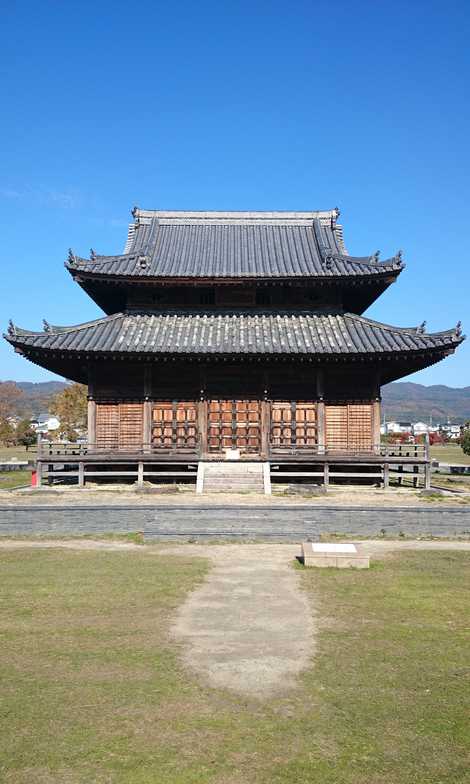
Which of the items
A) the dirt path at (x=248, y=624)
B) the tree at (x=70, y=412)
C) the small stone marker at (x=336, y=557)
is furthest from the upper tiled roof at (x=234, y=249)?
the tree at (x=70, y=412)

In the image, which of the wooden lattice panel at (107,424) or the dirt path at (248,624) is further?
the wooden lattice panel at (107,424)

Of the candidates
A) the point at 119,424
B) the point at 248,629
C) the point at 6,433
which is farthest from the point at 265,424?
the point at 6,433

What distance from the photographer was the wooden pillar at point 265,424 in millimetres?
25562

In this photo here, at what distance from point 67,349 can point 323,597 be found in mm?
16314

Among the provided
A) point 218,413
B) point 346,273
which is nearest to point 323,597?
point 218,413

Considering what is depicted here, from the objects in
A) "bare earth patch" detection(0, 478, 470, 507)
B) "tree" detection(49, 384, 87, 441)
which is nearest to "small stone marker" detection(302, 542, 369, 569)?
"bare earth patch" detection(0, 478, 470, 507)

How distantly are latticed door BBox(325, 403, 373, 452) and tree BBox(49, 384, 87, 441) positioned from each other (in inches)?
1645

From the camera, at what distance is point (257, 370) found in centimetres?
2603

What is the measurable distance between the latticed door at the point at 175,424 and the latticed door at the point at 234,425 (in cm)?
74

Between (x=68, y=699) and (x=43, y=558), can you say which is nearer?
(x=68, y=699)

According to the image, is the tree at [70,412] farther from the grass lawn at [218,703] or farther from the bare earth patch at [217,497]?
the grass lawn at [218,703]

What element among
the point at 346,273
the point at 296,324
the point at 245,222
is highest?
the point at 245,222

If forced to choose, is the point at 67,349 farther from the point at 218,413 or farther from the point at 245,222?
the point at 245,222

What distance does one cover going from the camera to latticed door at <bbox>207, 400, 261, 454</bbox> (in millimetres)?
25844
